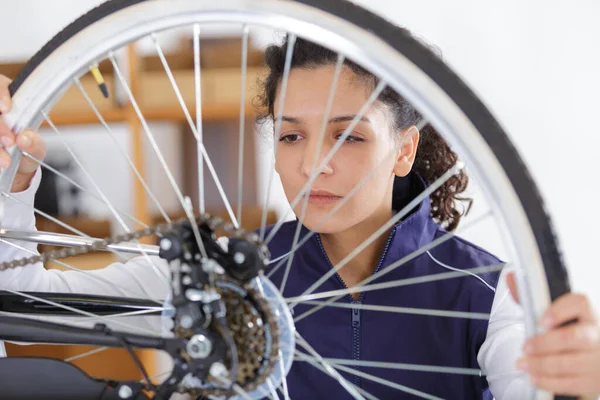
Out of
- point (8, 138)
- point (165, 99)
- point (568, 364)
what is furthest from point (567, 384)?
point (165, 99)

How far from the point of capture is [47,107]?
0.67 m

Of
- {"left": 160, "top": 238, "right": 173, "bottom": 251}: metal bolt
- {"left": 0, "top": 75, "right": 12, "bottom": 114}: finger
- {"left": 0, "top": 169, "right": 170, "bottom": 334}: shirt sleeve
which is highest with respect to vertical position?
{"left": 0, "top": 75, "right": 12, "bottom": 114}: finger

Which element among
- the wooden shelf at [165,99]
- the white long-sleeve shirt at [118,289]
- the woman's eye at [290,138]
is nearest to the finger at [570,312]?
the white long-sleeve shirt at [118,289]

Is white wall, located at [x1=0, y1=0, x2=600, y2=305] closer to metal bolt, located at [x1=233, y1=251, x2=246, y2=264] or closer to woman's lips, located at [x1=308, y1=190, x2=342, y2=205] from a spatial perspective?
woman's lips, located at [x1=308, y1=190, x2=342, y2=205]

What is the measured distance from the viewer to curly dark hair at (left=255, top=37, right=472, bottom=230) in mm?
853

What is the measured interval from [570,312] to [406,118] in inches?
16.7

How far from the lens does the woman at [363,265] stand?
2.65 ft

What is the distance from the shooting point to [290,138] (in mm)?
854

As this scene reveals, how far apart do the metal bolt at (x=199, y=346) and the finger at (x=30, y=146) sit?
0.26m

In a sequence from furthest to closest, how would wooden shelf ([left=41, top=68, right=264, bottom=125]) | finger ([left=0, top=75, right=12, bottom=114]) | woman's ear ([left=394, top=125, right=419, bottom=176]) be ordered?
1. wooden shelf ([left=41, top=68, right=264, bottom=125])
2. woman's ear ([left=394, top=125, right=419, bottom=176])
3. finger ([left=0, top=75, right=12, bottom=114])

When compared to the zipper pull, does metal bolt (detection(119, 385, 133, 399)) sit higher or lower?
lower

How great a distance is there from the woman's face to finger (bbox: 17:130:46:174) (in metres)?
0.27

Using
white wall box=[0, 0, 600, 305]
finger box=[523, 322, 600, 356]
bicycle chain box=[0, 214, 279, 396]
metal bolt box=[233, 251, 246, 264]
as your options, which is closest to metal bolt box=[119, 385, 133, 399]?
bicycle chain box=[0, 214, 279, 396]

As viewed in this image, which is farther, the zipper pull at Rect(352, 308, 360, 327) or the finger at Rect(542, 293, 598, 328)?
the zipper pull at Rect(352, 308, 360, 327)
